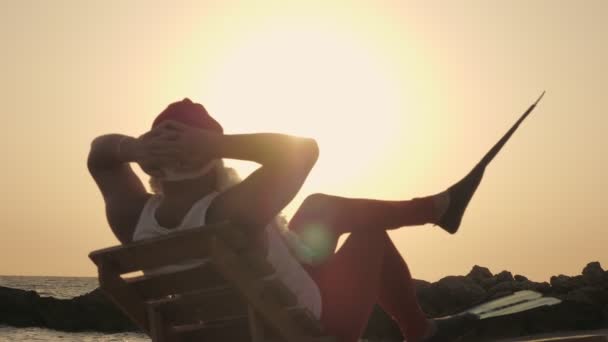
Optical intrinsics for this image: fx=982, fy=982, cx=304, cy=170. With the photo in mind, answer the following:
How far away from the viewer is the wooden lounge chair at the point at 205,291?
3.82m

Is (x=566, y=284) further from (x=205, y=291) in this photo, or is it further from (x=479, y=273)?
(x=205, y=291)

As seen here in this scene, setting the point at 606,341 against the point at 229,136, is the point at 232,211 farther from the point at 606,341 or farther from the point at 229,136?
the point at 606,341

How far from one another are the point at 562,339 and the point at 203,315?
2.16m

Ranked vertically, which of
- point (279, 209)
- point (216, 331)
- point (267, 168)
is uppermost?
point (267, 168)

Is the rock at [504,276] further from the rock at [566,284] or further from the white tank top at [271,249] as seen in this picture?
the white tank top at [271,249]

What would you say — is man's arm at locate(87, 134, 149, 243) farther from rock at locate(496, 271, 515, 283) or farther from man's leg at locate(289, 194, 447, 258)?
rock at locate(496, 271, 515, 283)

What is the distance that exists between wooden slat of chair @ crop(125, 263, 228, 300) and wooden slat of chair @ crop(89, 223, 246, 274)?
9cm

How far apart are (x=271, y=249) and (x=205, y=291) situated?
0.38 meters

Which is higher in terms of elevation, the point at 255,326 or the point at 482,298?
the point at 255,326

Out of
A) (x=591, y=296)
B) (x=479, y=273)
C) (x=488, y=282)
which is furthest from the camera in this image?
(x=479, y=273)

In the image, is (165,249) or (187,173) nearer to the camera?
(165,249)

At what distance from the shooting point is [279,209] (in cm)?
382

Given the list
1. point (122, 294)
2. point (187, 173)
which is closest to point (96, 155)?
point (187, 173)

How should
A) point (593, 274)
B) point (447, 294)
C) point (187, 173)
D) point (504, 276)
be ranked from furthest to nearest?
1. point (504, 276)
2. point (447, 294)
3. point (593, 274)
4. point (187, 173)
